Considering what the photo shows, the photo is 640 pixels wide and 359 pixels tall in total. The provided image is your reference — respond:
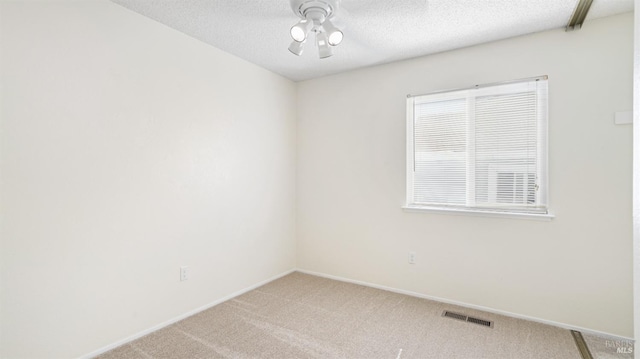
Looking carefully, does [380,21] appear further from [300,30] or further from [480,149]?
[480,149]

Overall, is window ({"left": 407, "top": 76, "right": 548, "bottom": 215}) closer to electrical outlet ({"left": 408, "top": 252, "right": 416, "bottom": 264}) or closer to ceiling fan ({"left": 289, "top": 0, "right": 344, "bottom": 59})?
electrical outlet ({"left": 408, "top": 252, "right": 416, "bottom": 264})

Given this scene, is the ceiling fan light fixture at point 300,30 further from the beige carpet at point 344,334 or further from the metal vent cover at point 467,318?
the metal vent cover at point 467,318

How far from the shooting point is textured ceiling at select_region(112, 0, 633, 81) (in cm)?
221

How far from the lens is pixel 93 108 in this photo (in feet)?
6.97

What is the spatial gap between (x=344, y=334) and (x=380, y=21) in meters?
2.57

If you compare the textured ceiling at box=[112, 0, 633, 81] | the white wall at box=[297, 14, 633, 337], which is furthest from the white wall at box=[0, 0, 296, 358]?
the white wall at box=[297, 14, 633, 337]

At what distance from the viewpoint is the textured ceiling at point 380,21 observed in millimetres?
2205

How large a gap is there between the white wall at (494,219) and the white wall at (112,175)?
1043 millimetres

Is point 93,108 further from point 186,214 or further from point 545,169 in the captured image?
point 545,169

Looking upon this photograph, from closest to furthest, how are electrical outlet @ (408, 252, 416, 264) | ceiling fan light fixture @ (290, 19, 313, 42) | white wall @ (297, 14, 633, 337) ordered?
1. ceiling fan light fixture @ (290, 19, 313, 42)
2. white wall @ (297, 14, 633, 337)
3. electrical outlet @ (408, 252, 416, 264)

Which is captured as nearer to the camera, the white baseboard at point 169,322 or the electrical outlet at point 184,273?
the white baseboard at point 169,322

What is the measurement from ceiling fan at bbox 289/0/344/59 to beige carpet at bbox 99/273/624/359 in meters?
2.23

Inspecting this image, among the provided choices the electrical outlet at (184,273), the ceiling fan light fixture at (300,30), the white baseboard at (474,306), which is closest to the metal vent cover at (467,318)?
the white baseboard at (474,306)

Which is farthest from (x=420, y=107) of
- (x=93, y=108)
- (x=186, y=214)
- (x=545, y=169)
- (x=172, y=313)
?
(x=172, y=313)
